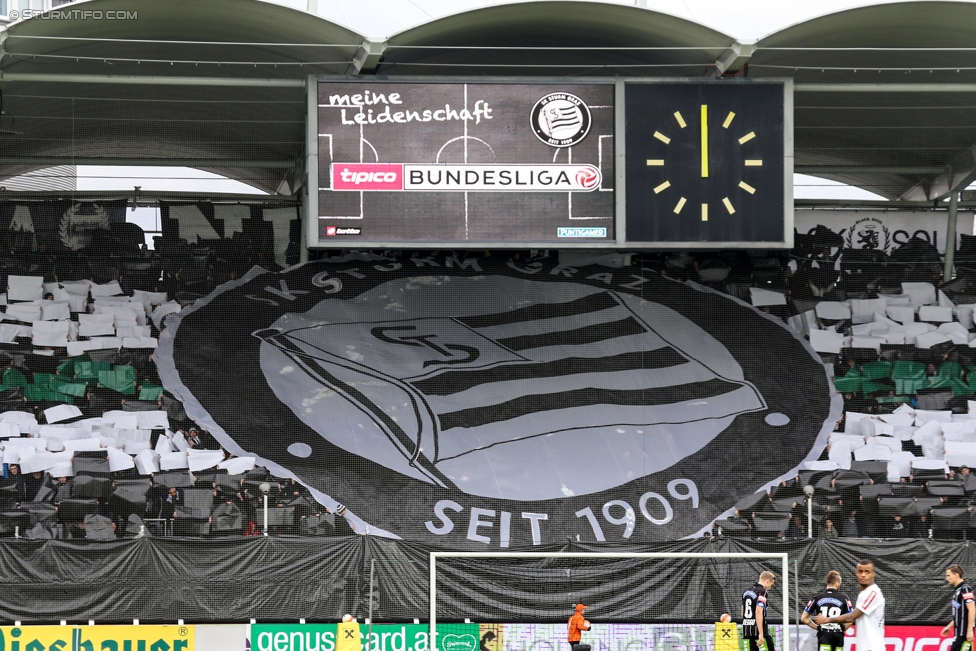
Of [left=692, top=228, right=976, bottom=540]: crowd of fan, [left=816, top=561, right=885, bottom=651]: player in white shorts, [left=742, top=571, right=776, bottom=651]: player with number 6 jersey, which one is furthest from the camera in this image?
[left=692, top=228, right=976, bottom=540]: crowd of fan

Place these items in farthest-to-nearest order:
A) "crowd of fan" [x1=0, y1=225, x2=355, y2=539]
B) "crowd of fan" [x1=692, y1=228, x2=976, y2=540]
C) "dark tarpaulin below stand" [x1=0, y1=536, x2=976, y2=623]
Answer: "crowd of fan" [x1=692, y1=228, x2=976, y2=540] < "crowd of fan" [x1=0, y1=225, x2=355, y2=539] < "dark tarpaulin below stand" [x1=0, y1=536, x2=976, y2=623]

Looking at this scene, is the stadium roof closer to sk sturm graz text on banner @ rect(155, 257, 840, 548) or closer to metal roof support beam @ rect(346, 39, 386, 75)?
metal roof support beam @ rect(346, 39, 386, 75)

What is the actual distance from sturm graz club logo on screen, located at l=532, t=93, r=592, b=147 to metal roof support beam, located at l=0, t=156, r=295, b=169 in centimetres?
534

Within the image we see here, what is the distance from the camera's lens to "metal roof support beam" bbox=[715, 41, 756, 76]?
1467 cm

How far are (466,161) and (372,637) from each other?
5706 mm

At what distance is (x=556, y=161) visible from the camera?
14.7 meters

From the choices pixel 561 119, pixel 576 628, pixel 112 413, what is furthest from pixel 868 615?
pixel 112 413

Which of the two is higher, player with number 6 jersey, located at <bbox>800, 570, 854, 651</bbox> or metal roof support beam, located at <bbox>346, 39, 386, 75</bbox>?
metal roof support beam, located at <bbox>346, 39, 386, 75</bbox>

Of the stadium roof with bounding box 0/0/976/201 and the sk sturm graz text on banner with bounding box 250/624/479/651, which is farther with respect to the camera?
the stadium roof with bounding box 0/0/976/201

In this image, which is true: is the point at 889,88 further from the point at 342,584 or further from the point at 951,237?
the point at 342,584

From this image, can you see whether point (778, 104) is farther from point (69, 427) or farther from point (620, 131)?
point (69, 427)

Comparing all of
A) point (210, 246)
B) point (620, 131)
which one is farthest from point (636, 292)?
point (210, 246)

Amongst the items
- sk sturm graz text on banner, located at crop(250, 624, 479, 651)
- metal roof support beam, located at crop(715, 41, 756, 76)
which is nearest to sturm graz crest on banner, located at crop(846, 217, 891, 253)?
metal roof support beam, located at crop(715, 41, 756, 76)

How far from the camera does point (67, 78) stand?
1466 centimetres
